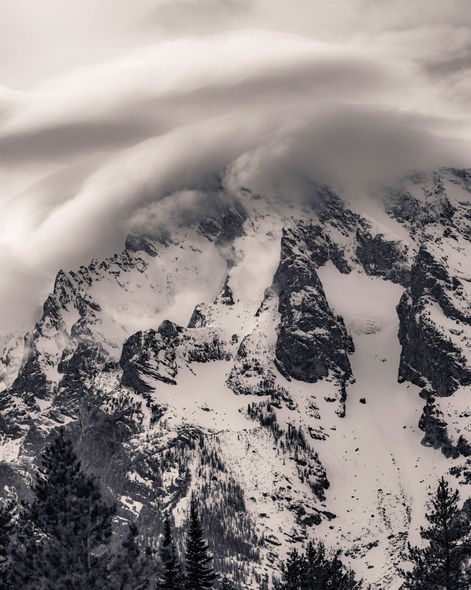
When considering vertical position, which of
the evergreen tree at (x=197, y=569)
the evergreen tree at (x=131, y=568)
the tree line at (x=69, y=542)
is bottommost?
the evergreen tree at (x=197, y=569)

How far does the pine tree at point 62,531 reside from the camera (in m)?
55.2

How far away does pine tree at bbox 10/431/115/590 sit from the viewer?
55188 mm

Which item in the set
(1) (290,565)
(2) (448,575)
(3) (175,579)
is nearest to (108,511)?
(3) (175,579)

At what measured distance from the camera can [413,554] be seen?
78.8m

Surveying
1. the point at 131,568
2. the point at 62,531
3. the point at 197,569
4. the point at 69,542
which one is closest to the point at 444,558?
the point at 197,569

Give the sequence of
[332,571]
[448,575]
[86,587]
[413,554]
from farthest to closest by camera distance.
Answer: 1. [332,571]
2. [413,554]
3. [448,575]
4. [86,587]

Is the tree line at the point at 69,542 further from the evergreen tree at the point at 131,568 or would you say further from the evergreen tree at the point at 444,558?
the evergreen tree at the point at 444,558

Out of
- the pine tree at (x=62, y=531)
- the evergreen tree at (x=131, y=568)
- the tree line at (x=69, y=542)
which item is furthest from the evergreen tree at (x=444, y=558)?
the pine tree at (x=62, y=531)

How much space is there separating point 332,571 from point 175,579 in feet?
65.7

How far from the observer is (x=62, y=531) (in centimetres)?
5597

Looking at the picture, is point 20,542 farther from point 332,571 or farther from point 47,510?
point 332,571

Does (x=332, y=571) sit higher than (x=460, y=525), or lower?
lower

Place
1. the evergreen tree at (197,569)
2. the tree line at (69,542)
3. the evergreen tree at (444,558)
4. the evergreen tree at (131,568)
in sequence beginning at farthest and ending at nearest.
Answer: the evergreen tree at (197,569), the evergreen tree at (444,558), the evergreen tree at (131,568), the tree line at (69,542)

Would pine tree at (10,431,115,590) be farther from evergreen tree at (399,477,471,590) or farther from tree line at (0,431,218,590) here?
evergreen tree at (399,477,471,590)
